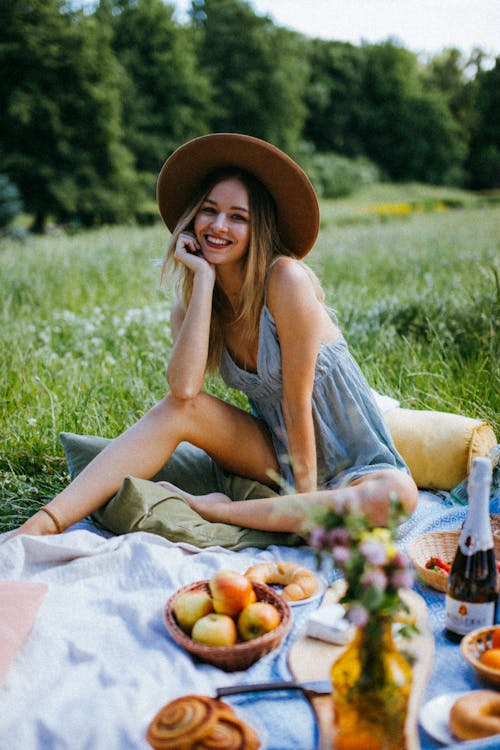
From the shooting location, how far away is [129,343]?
17.5 feet

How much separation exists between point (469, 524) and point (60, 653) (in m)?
1.23

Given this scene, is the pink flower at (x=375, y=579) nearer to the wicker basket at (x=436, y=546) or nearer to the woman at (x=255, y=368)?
the wicker basket at (x=436, y=546)

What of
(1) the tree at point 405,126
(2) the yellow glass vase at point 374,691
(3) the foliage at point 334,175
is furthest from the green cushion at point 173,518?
(1) the tree at point 405,126

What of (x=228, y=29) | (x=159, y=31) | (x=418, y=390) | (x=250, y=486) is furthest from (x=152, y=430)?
(x=228, y=29)

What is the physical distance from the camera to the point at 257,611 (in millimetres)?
2002

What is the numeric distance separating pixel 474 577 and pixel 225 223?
5.70 feet

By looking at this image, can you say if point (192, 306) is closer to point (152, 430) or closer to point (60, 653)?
point (152, 430)

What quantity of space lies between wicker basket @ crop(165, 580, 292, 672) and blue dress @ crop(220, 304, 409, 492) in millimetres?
1014

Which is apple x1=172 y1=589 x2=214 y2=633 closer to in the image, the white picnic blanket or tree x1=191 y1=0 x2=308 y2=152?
the white picnic blanket

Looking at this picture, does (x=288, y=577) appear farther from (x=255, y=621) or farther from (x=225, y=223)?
(x=225, y=223)

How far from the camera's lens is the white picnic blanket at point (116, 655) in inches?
67.5

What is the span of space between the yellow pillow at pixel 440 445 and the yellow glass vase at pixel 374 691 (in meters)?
1.92

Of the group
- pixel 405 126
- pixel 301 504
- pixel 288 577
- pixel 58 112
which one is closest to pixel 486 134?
pixel 405 126

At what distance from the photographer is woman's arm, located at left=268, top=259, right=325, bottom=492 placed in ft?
9.42
